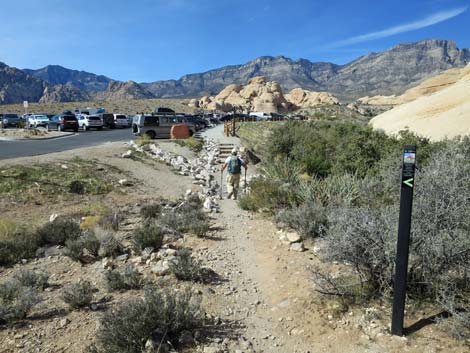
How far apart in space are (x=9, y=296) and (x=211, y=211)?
5157mm

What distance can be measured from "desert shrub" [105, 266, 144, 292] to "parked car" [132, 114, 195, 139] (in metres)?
22.1

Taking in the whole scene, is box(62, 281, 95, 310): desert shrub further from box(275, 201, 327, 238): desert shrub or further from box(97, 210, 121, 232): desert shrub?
box(275, 201, 327, 238): desert shrub

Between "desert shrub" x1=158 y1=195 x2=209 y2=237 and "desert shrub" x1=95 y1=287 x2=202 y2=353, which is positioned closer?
"desert shrub" x1=95 y1=287 x2=202 y2=353

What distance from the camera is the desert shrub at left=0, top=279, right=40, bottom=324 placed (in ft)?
14.5

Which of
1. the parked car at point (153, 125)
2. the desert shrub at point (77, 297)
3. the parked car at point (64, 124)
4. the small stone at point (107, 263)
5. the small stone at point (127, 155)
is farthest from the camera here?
the parked car at point (64, 124)

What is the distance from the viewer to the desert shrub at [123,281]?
517 centimetres

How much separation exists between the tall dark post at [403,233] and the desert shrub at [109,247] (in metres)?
5.00

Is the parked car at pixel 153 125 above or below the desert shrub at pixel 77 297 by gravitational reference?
above

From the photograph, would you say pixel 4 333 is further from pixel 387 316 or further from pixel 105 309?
pixel 387 316

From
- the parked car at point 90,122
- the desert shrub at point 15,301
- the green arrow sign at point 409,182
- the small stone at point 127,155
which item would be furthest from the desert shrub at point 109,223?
the parked car at point 90,122

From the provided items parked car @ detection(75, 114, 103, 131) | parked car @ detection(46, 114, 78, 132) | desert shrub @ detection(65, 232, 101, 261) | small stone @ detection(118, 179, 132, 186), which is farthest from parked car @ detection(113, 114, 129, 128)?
desert shrub @ detection(65, 232, 101, 261)

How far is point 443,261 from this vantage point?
3.99 m

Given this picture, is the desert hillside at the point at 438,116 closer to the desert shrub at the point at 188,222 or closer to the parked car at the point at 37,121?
the desert shrub at the point at 188,222

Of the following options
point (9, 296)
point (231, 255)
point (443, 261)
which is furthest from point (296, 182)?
point (9, 296)
